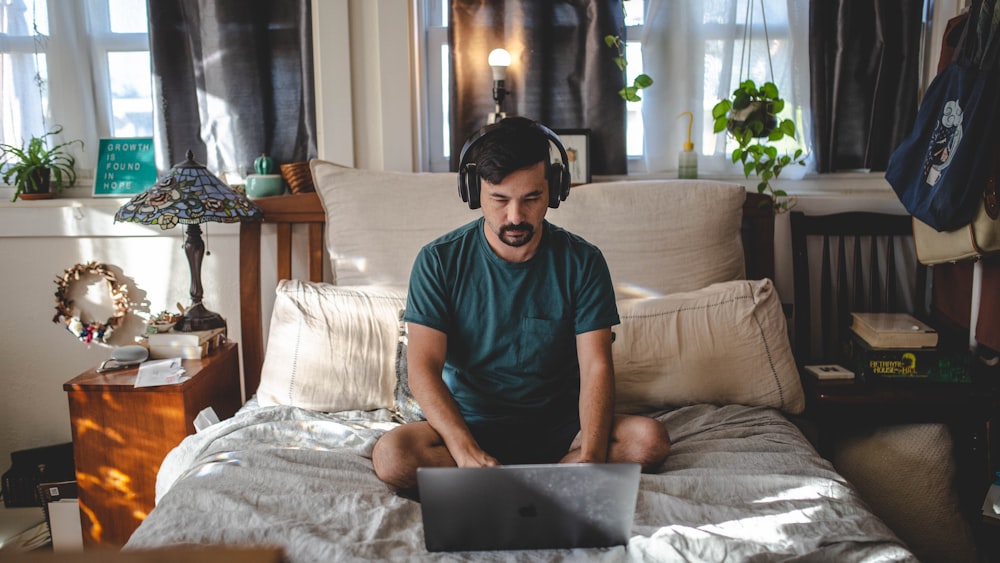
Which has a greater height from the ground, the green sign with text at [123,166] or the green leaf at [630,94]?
the green leaf at [630,94]

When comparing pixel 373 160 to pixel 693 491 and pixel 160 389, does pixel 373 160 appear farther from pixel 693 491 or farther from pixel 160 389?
pixel 693 491

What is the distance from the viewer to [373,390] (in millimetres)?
1916

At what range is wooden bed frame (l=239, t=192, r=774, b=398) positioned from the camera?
2.25m

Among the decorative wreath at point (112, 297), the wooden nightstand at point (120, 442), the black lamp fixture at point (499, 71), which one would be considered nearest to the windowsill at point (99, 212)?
the decorative wreath at point (112, 297)

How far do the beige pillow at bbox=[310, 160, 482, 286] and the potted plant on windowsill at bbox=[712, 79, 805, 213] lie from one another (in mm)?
894

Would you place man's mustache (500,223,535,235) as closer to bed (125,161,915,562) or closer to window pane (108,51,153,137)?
bed (125,161,915,562)

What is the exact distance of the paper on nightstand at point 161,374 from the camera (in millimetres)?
1892

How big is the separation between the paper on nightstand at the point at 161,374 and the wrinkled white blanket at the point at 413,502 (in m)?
0.22

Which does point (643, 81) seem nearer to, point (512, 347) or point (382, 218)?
point (382, 218)

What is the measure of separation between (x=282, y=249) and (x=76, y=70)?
110 centimetres

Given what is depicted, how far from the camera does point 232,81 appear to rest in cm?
249

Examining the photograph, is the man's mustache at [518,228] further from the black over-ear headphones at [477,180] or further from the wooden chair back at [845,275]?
the wooden chair back at [845,275]

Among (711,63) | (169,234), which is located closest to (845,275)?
(711,63)

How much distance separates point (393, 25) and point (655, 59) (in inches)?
35.5
